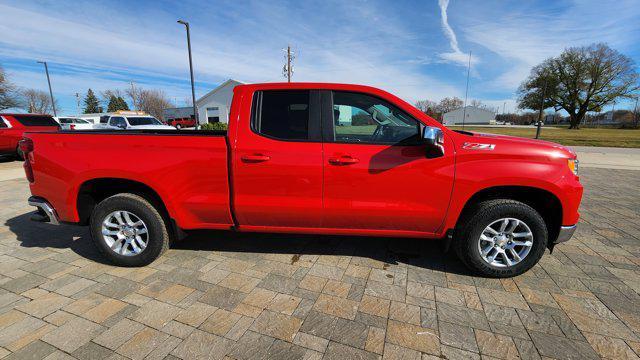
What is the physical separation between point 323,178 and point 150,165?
5.46 feet

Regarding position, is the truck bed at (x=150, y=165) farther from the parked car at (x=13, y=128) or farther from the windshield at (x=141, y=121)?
the windshield at (x=141, y=121)

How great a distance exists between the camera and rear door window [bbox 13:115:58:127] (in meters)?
10.3

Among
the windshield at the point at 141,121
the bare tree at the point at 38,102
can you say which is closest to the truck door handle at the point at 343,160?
the windshield at the point at 141,121

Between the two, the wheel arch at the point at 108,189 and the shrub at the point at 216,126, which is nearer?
the wheel arch at the point at 108,189

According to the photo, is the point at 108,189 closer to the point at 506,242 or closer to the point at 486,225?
the point at 486,225

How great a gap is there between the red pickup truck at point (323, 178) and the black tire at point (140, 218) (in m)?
0.01

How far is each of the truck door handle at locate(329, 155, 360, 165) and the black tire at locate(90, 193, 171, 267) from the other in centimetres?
183

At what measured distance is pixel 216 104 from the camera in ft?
151

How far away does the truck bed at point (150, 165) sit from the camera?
297 centimetres

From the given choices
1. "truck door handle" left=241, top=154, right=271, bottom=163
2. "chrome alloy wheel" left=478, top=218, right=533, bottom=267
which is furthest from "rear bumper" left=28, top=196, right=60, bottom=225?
"chrome alloy wheel" left=478, top=218, right=533, bottom=267

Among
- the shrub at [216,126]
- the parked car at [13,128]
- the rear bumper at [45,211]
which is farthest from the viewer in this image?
the shrub at [216,126]

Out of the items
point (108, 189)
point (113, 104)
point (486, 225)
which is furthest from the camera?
point (113, 104)

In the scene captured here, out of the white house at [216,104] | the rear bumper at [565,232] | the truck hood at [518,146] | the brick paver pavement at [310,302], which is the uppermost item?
the white house at [216,104]

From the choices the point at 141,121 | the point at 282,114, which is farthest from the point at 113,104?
the point at 282,114
